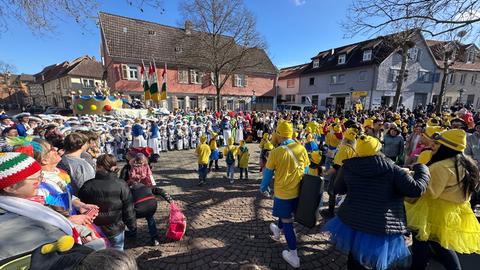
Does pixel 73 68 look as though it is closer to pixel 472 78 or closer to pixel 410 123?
pixel 410 123

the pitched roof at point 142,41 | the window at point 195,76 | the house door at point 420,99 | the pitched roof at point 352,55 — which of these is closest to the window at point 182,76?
the window at point 195,76

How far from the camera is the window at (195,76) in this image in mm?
27000

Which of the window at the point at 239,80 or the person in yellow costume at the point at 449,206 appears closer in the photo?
the person in yellow costume at the point at 449,206

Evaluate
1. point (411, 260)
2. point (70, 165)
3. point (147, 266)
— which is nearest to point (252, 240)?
point (147, 266)

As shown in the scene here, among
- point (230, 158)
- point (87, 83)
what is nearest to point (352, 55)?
point (230, 158)

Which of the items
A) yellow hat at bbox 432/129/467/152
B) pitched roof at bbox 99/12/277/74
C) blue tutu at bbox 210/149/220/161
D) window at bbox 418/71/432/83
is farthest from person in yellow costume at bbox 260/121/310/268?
window at bbox 418/71/432/83

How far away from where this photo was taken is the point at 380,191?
84.9 inches

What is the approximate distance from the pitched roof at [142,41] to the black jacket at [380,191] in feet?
65.2

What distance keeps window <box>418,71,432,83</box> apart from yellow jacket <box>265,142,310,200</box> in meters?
34.8

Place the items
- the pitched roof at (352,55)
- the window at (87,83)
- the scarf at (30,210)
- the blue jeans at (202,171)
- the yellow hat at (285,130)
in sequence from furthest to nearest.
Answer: the window at (87,83) < the pitched roof at (352,55) < the blue jeans at (202,171) < the yellow hat at (285,130) < the scarf at (30,210)

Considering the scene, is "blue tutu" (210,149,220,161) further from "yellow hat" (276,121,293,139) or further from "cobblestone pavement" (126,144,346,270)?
"yellow hat" (276,121,293,139)

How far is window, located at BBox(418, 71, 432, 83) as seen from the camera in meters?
28.3

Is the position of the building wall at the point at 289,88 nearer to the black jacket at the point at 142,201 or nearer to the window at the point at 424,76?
the window at the point at 424,76

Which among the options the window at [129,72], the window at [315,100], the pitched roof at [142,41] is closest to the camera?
the pitched roof at [142,41]
